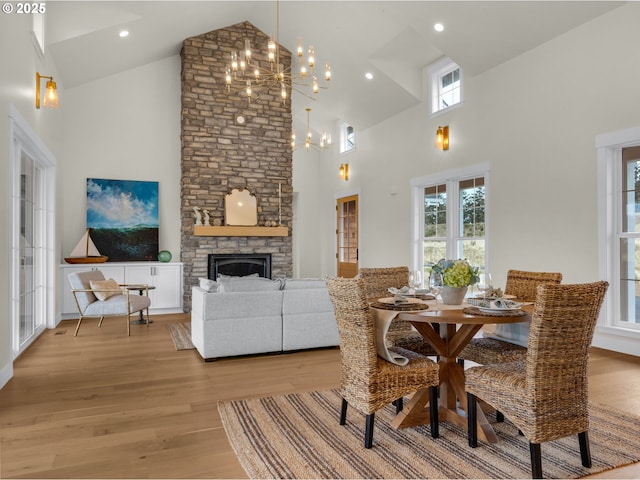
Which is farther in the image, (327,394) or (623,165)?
(623,165)

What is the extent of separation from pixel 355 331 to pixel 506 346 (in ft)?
3.92

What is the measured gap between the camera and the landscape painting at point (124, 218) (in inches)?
292

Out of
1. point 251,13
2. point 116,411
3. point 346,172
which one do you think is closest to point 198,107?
point 251,13

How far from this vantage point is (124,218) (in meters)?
7.56

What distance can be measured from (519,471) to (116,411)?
7.90ft

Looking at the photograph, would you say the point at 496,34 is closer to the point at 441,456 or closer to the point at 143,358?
the point at 441,456

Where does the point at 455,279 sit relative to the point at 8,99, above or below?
below

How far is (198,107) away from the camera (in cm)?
761

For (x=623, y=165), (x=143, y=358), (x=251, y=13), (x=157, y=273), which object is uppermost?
(x=251, y=13)

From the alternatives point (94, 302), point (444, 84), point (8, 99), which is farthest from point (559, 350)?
point (444, 84)

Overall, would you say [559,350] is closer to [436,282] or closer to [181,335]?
[436,282]

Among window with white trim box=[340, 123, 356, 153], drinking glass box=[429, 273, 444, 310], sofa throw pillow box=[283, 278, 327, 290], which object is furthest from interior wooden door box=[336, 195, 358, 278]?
drinking glass box=[429, 273, 444, 310]

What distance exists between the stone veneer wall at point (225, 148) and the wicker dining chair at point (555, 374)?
6.09 metres

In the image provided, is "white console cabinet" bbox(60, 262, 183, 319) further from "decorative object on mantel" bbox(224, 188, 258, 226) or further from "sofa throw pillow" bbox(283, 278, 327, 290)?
"sofa throw pillow" bbox(283, 278, 327, 290)
